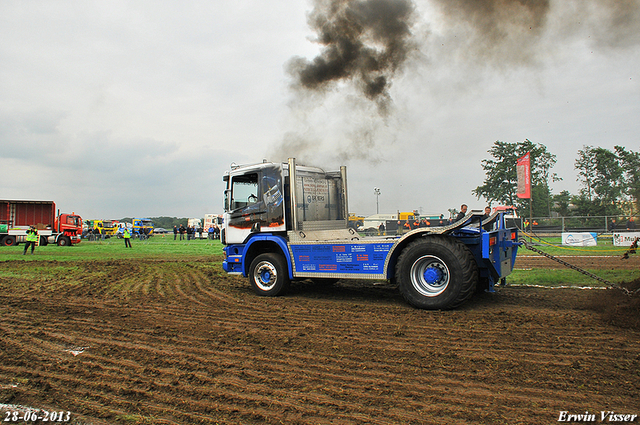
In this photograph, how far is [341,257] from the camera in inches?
317

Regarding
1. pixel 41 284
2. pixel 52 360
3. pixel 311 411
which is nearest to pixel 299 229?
pixel 52 360

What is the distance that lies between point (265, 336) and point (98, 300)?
195 inches

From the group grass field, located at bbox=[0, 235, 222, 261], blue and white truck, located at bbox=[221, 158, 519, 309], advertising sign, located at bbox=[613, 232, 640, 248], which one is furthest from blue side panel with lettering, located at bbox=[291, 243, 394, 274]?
advertising sign, located at bbox=[613, 232, 640, 248]

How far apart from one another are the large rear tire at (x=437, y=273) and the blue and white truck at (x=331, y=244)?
16 millimetres

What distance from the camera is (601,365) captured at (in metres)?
4.18

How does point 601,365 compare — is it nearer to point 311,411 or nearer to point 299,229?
point 311,411

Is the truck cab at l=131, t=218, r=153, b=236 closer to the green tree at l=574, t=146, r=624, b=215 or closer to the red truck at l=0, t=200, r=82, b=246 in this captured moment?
the red truck at l=0, t=200, r=82, b=246

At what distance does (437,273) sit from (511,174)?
54.2 m

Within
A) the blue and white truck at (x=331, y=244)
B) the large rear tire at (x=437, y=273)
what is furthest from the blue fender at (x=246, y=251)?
the large rear tire at (x=437, y=273)

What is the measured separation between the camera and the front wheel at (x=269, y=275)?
8.83m

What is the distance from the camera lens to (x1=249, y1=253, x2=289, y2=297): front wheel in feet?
29.0
